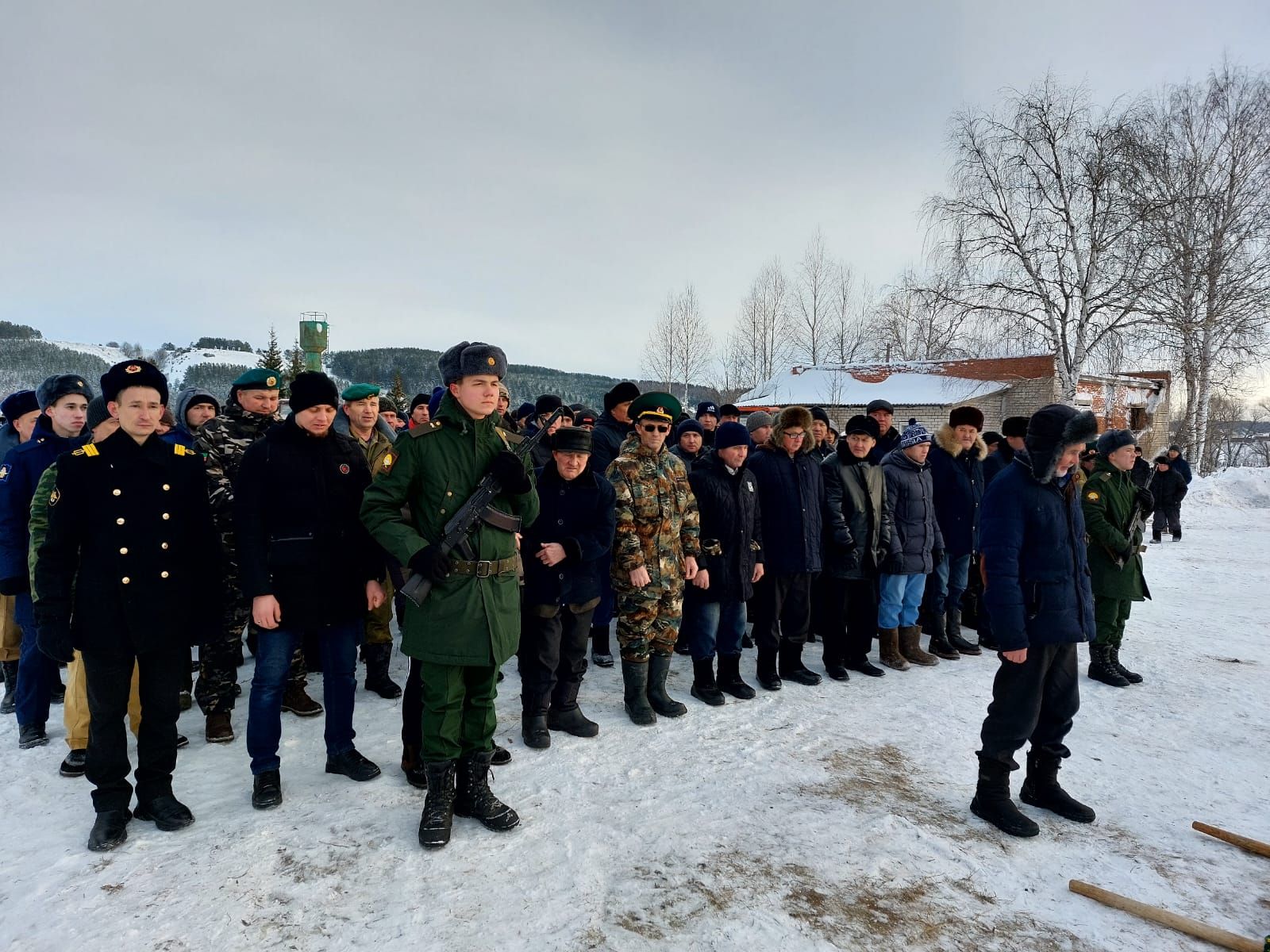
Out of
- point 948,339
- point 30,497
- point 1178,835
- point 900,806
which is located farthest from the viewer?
point 948,339

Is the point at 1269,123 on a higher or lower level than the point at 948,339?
higher

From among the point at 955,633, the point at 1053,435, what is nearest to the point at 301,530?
the point at 1053,435

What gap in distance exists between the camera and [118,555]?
3.04 m

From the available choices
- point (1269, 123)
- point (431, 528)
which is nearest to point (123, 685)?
point (431, 528)

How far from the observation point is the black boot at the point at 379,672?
16.2 feet

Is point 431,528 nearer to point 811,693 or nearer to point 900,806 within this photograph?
point 900,806

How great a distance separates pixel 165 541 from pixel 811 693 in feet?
14.5

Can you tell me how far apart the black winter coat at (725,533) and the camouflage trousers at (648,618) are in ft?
1.20

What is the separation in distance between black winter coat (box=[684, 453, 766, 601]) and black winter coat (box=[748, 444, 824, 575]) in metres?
0.26

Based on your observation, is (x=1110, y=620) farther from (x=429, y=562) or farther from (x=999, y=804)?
(x=429, y=562)

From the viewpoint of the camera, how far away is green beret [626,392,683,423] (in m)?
4.52

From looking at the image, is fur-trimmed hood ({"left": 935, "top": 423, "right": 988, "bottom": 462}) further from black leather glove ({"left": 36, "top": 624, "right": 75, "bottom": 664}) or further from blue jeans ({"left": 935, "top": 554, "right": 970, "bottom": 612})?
black leather glove ({"left": 36, "top": 624, "right": 75, "bottom": 664})

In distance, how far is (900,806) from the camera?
3.57 m

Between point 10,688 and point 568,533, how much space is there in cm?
414
